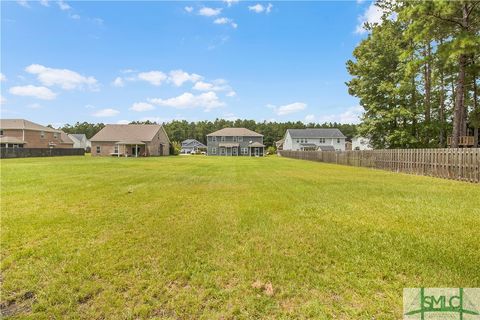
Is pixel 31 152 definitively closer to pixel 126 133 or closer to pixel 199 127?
pixel 126 133

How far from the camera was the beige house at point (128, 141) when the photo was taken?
47812 millimetres

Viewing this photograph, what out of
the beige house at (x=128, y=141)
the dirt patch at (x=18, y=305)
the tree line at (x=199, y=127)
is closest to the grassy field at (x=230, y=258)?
the dirt patch at (x=18, y=305)

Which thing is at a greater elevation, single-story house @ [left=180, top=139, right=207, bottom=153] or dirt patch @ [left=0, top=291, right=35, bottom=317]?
single-story house @ [left=180, top=139, right=207, bottom=153]

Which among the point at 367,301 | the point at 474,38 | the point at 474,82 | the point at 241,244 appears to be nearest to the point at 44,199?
the point at 241,244

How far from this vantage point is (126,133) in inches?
1978

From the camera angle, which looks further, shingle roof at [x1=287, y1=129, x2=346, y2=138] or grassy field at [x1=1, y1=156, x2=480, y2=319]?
shingle roof at [x1=287, y1=129, x2=346, y2=138]

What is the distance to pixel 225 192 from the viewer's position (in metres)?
9.20

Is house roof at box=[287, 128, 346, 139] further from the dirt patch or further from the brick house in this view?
the dirt patch

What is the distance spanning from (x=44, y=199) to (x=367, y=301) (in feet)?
27.4

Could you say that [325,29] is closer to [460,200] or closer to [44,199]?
[460,200]

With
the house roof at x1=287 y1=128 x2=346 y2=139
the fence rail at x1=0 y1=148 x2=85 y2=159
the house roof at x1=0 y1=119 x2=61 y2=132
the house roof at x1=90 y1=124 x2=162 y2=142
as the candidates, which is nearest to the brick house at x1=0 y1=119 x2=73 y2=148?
the house roof at x1=0 y1=119 x2=61 y2=132

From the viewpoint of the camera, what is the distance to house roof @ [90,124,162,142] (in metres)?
48.7

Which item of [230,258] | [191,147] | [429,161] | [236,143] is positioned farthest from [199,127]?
[230,258]

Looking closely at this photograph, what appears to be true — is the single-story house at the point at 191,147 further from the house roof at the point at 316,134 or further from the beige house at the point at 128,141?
the beige house at the point at 128,141
